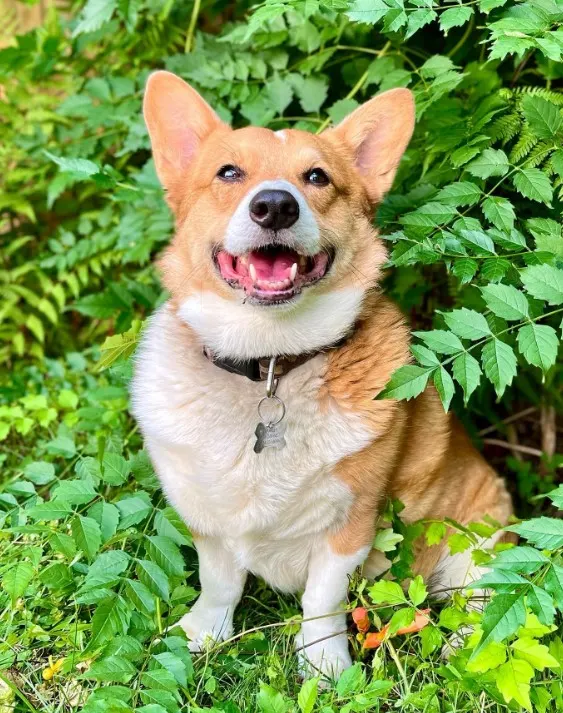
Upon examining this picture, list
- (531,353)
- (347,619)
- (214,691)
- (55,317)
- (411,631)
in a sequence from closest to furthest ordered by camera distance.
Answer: (531,353), (214,691), (411,631), (347,619), (55,317)

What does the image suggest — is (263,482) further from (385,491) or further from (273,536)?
(385,491)

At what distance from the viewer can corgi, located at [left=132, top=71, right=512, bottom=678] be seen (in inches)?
94.5

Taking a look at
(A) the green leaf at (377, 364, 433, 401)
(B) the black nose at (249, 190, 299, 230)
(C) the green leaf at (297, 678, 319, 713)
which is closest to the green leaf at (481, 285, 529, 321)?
(A) the green leaf at (377, 364, 433, 401)

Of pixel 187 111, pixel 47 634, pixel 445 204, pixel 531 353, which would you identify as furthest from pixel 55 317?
pixel 531 353

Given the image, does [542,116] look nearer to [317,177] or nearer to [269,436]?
[317,177]

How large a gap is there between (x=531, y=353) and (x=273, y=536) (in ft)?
3.26

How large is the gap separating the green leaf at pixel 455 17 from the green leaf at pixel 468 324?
0.82m

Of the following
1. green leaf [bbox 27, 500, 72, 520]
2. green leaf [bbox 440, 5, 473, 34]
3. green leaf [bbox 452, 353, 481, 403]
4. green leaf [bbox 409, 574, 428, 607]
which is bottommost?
green leaf [bbox 27, 500, 72, 520]

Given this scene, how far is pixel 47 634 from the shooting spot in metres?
2.44

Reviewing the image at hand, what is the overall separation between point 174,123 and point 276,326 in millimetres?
888

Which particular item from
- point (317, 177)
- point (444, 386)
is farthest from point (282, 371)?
point (317, 177)

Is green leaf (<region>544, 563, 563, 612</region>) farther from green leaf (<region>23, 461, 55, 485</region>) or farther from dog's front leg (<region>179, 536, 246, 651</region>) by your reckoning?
green leaf (<region>23, 461, 55, 485</region>)

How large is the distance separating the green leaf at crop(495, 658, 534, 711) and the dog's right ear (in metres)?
1.89

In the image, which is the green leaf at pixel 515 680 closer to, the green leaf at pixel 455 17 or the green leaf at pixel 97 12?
the green leaf at pixel 455 17
